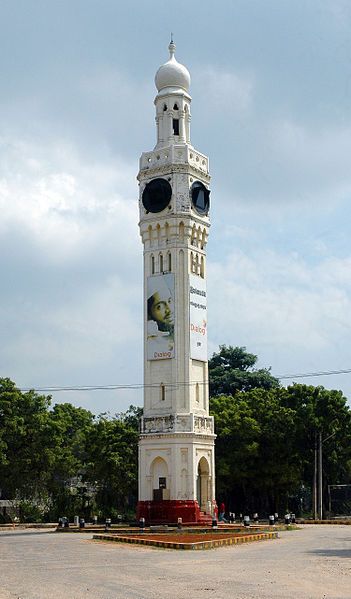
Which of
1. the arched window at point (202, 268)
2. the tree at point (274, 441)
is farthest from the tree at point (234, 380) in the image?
the arched window at point (202, 268)

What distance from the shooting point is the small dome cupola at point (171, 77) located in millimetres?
63750

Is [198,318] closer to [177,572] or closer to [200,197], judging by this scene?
[200,197]

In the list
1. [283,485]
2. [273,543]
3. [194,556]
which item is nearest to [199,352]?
[283,485]

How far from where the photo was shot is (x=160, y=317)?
58.8 metres

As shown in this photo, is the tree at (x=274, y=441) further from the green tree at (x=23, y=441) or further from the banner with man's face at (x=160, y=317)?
the green tree at (x=23, y=441)

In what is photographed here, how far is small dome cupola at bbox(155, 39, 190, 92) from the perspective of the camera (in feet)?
209

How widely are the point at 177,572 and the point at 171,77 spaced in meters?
45.8

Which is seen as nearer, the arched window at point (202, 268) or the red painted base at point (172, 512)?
the red painted base at point (172, 512)

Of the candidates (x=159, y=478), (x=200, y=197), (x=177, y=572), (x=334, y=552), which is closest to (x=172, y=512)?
(x=159, y=478)

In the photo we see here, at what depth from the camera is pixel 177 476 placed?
55.9 m

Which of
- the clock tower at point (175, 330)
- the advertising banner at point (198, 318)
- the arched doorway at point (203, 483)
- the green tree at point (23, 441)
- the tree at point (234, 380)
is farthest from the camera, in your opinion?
the tree at point (234, 380)

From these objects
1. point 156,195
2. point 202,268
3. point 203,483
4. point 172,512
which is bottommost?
point 172,512

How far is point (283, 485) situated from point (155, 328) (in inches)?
782

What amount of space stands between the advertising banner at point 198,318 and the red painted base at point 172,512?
10.2 metres
